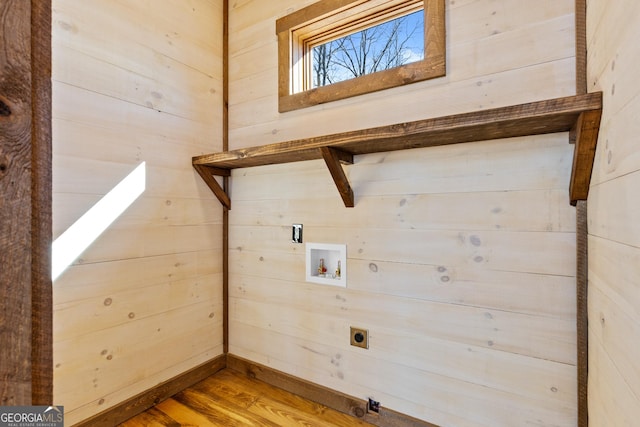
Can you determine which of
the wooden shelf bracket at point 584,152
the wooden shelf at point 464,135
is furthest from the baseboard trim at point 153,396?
the wooden shelf bracket at point 584,152

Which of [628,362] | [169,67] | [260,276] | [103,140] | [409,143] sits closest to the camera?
[628,362]

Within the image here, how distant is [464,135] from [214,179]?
149 centimetres

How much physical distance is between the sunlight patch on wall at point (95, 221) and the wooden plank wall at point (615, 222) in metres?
1.94

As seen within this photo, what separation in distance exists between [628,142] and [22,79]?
1190 millimetres

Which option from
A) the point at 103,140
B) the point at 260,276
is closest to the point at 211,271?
the point at 260,276

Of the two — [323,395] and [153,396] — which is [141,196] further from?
[323,395]

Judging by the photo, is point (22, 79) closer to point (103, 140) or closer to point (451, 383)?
point (103, 140)

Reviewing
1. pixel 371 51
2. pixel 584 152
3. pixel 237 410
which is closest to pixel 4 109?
pixel 584 152

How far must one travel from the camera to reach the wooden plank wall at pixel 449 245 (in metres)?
1.23

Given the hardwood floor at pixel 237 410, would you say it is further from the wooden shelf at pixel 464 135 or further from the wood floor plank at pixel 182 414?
the wooden shelf at pixel 464 135

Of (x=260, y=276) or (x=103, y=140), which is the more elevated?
(x=103, y=140)

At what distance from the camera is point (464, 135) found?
1265mm

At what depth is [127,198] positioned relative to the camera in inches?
63.9

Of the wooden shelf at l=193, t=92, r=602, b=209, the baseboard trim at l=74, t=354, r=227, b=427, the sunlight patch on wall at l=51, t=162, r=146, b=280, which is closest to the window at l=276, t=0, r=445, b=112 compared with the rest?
the wooden shelf at l=193, t=92, r=602, b=209
